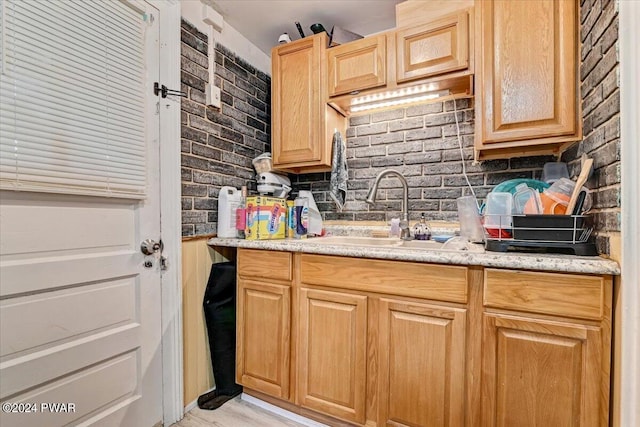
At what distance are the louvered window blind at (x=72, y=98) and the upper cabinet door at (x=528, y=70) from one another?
5.30ft

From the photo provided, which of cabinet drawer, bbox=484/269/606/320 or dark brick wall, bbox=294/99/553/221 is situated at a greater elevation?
dark brick wall, bbox=294/99/553/221

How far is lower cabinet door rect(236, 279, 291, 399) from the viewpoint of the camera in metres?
1.48

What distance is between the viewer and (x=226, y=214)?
1754 millimetres

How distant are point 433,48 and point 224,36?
1264 millimetres

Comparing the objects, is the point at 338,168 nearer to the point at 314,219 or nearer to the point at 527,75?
the point at 314,219

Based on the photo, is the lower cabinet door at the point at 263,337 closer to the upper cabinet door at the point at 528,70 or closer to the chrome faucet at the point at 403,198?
the chrome faucet at the point at 403,198

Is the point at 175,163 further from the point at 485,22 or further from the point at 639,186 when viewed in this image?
the point at 639,186

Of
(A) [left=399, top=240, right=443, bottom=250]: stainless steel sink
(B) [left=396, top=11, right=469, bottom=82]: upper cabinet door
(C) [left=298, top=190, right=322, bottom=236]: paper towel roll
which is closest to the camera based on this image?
(B) [left=396, top=11, right=469, bottom=82]: upper cabinet door

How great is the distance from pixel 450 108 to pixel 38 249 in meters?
2.06

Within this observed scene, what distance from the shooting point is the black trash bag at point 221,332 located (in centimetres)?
169

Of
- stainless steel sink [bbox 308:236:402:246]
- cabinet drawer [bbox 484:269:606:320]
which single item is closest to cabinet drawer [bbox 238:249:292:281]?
stainless steel sink [bbox 308:236:402:246]

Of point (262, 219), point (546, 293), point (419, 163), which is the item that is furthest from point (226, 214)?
point (546, 293)

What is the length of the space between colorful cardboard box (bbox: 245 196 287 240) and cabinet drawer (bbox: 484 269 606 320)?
1.09 meters

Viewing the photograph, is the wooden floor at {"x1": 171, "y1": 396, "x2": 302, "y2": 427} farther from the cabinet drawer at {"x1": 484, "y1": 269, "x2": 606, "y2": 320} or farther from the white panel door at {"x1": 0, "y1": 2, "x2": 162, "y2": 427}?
the cabinet drawer at {"x1": 484, "y1": 269, "x2": 606, "y2": 320}
